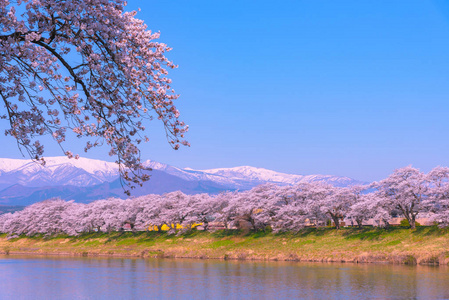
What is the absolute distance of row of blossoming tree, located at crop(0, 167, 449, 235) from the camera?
65.3 m

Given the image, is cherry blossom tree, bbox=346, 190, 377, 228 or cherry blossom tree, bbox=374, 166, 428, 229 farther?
cherry blossom tree, bbox=346, 190, 377, 228

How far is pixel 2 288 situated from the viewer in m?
41.2

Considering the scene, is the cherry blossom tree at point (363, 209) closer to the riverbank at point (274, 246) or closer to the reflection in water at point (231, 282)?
the riverbank at point (274, 246)

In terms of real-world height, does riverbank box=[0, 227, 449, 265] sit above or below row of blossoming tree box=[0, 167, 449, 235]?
below

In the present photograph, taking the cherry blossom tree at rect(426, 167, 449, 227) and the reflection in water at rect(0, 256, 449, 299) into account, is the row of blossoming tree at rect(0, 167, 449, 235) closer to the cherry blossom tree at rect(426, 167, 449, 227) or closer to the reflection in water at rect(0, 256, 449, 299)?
the cherry blossom tree at rect(426, 167, 449, 227)

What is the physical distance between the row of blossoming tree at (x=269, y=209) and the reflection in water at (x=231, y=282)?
533 inches

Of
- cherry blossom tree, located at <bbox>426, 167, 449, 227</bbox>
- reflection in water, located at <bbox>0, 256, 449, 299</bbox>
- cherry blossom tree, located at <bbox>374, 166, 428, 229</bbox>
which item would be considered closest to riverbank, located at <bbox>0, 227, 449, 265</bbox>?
cherry blossom tree, located at <bbox>426, 167, 449, 227</bbox>

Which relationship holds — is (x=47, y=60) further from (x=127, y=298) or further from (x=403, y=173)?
(x=403, y=173)

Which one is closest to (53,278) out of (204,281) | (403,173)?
(204,281)

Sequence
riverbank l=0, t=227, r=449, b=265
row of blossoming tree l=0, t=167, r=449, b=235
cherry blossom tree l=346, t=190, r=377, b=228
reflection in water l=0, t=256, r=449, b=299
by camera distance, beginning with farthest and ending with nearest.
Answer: cherry blossom tree l=346, t=190, r=377, b=228 < row of blossoming tree l=0, t=167, r=449, b=235 < riverbank l=0, t=227, r=449, b=265 < reflection in water l=0, t=256, r=449, b=299

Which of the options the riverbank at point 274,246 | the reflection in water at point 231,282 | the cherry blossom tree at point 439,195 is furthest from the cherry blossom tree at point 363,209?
the reflection in water at point 231,282

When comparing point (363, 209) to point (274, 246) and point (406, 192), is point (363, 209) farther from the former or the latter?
point (274, 246)

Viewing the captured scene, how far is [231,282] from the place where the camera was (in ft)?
144

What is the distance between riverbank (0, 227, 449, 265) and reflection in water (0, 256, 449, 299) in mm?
5303
